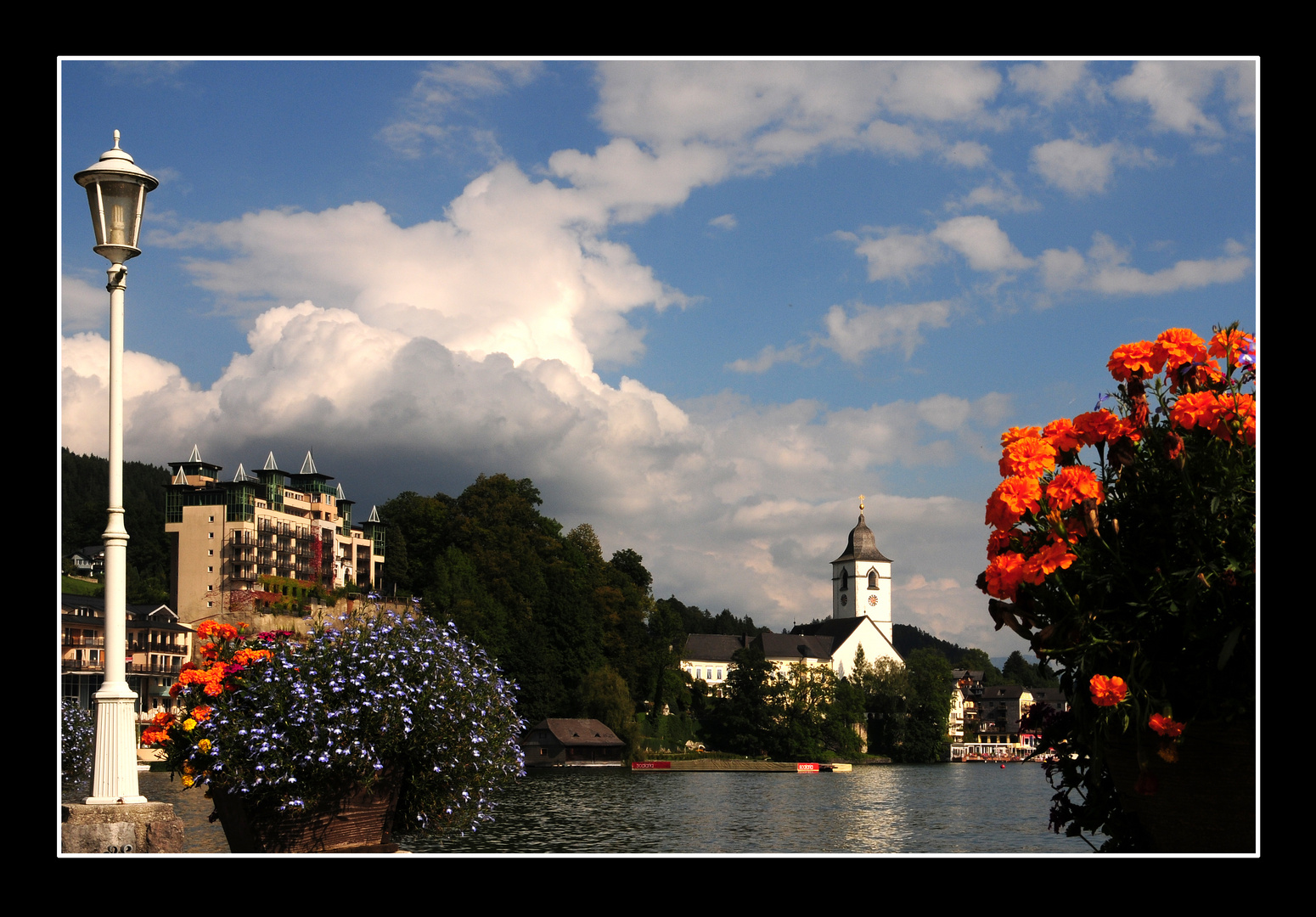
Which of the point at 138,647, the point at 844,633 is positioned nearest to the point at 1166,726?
the point at 138,647

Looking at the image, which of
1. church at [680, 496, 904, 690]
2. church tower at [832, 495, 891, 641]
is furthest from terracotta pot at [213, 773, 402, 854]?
church tower at [832, 495, 891, 641]

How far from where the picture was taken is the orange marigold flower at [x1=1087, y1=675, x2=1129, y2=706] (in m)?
3.27

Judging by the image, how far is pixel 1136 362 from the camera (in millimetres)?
3662

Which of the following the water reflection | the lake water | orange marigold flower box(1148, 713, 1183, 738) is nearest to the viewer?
orange marigold flower box(1148, 713, 1183, 738)

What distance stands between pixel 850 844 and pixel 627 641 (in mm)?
43135

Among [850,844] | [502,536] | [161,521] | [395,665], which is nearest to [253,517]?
[161,521]

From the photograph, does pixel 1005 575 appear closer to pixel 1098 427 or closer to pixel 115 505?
pixel 1098 427

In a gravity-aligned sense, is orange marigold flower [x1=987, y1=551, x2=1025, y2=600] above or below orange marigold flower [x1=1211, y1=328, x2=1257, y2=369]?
below

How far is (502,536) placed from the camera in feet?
201

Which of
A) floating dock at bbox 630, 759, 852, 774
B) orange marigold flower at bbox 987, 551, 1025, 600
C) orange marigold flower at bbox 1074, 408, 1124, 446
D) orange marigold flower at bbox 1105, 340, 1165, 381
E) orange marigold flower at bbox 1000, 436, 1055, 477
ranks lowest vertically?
Result: floating dock at bbox 630, 759, 852, 774

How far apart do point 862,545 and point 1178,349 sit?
121 meters

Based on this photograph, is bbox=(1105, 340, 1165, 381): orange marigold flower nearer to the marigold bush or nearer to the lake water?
the marigold bush

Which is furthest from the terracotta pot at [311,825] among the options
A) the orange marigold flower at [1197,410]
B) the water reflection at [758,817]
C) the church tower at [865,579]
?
the church tower at [865,579]
